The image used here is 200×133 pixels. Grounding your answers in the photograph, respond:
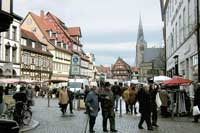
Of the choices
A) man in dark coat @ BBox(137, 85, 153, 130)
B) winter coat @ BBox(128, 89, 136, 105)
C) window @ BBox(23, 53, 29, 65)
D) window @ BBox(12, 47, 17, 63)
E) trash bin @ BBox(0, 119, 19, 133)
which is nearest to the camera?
trash bin @ BBox(0, 119, 19, 133)

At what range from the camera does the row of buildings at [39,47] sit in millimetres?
61072

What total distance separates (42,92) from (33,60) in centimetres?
1246

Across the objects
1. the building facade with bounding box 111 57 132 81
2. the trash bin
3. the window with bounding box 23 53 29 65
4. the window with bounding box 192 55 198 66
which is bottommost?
the trash bin

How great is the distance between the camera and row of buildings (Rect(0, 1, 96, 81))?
6107cm

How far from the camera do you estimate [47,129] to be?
58.2 feet

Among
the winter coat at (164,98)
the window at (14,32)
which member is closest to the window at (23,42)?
the window at (14,32)

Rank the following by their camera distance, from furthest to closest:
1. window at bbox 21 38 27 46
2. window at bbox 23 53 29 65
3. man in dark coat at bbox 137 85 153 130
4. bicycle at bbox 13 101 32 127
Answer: window at bbox 21 38 27 46
window at bbox 23 53 29 65
bicycle at bbox 13 101 32 127
man in dark coat at bbox 137 85 153 130

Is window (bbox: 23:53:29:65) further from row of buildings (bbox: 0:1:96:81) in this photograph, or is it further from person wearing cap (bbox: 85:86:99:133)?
person wearing cap (bbox: 85:86:99:133)

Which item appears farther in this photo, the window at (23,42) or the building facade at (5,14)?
the window at (23,42)

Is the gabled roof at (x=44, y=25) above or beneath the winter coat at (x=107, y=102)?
above

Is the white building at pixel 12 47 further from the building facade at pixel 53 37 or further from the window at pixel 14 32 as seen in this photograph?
the building facade at pixel 53 37

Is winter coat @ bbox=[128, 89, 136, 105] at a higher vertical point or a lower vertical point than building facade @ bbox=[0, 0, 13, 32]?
lower

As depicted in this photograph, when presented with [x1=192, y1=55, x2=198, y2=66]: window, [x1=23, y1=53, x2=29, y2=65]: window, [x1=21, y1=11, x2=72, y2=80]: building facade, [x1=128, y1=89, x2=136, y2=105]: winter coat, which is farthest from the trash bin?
[x1=21, y1=11, x2=72, y2=80]: building facade

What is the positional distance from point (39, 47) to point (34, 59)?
222 inches
